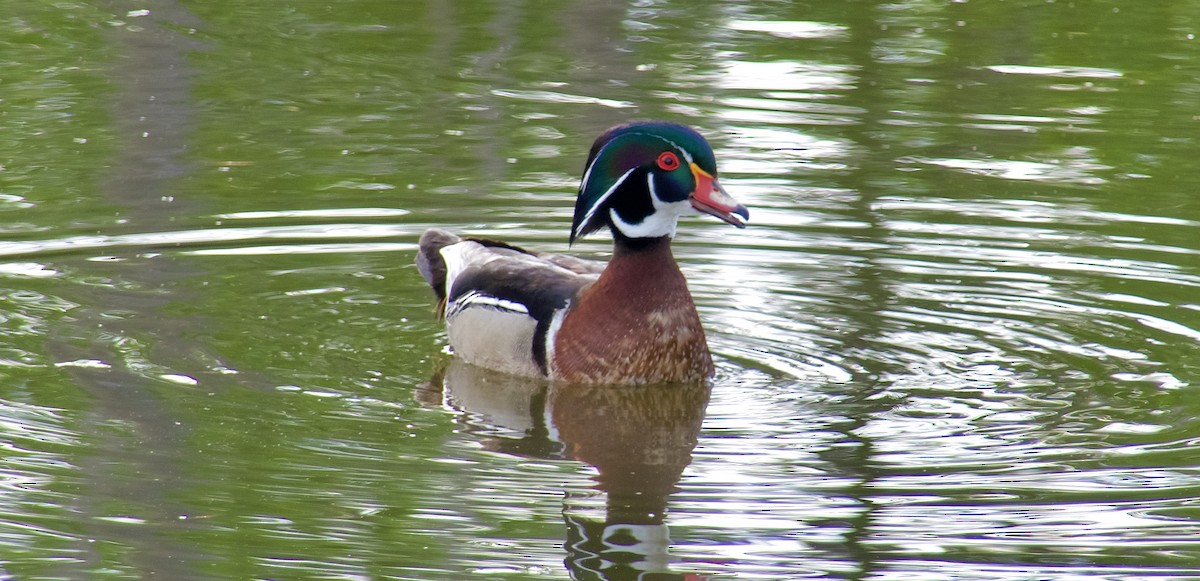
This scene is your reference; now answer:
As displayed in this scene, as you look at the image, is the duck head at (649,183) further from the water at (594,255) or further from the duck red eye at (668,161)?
the water at (594,255)

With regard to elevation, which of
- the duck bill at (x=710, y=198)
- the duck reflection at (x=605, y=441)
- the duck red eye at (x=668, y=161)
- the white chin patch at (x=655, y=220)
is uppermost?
the duck red eye at (x=668, y=161)

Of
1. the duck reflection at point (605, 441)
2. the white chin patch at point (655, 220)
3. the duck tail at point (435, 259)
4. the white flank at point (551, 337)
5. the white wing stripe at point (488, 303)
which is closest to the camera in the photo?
the duck reflection at point (605, 441)

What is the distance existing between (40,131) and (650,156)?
24.1 feet

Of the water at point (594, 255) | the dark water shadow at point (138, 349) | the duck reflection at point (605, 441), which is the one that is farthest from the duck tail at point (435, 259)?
the dark water shadow at point (138, 349)

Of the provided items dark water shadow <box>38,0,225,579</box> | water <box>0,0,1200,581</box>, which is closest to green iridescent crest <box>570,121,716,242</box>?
water <box>0,0,1200,581</box>

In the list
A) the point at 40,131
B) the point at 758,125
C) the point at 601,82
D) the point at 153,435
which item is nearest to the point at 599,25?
the point at 601,82

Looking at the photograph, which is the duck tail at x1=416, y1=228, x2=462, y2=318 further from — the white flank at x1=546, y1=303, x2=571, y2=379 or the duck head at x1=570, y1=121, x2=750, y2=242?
the duck head at x1=570, y1=121, x2=750, y2=242

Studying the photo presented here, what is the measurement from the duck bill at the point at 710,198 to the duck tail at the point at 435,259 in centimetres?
227

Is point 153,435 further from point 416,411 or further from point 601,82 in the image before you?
point 601,82

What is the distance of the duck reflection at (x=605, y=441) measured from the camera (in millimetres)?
7332

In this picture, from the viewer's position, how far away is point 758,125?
50.2ft

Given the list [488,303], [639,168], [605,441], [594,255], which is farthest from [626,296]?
[594,255]

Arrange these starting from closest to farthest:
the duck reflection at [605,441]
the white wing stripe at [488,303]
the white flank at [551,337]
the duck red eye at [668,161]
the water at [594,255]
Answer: the duck reflection at [605,441] < the water at [594,255] < the duck red eye at [668,161] < the white flank at [551,337] < the white wing stripe at [488,303]

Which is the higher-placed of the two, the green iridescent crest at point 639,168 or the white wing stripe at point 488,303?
the green iridescent crest at point 639,168
